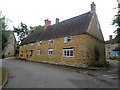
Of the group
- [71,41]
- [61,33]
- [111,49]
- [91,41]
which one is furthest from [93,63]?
[111,49]

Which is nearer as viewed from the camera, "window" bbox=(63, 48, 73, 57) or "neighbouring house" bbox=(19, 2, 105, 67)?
"neighbouring house" bbox=(19, 2, 105, 67)

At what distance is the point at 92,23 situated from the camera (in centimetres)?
2594

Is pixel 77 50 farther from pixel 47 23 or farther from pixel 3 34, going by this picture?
pixel 47 23

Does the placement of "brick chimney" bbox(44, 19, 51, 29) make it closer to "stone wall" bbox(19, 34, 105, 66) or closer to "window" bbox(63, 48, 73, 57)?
"stone wall" bbox(19, 34, 105, 66)

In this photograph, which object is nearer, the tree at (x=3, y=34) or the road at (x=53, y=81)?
the road at (x=53, y=81)

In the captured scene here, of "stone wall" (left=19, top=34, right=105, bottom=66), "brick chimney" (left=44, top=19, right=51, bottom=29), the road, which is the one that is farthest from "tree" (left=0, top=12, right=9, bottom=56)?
"brick chimney" (left=44, top=19, right=51, bottom=29)

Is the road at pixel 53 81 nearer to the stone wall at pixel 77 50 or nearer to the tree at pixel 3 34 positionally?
the tree at pixel 3 34

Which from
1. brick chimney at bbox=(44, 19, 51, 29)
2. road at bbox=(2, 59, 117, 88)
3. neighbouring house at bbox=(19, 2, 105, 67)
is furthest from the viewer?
brick chimney at bbox=(44, 19, 51, 29)

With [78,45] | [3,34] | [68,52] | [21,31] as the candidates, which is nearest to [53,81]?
[3,34]

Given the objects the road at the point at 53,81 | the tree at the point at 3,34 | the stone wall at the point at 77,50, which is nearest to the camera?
the road at the point at 53,81

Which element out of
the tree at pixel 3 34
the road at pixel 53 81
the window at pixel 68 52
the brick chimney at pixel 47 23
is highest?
the brick chimney at pixel 47 23

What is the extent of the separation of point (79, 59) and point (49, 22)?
19.2 metres

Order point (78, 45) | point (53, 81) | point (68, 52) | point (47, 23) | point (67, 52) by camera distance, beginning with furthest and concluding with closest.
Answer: point (47, 23)
point (67, 52)
point (68, 52)
point (78, 45)
point (53, 81)

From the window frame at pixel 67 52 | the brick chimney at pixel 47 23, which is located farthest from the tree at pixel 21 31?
the window frame at pixel 67 52
